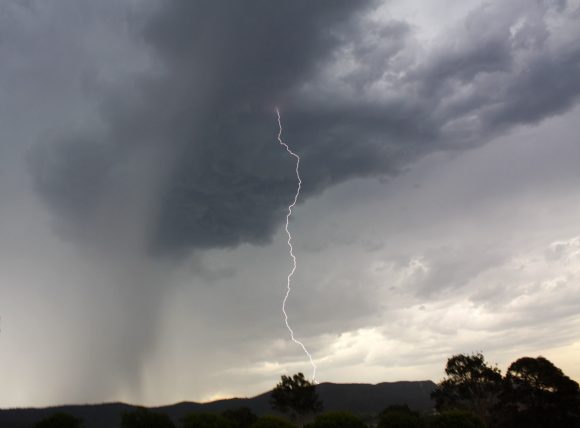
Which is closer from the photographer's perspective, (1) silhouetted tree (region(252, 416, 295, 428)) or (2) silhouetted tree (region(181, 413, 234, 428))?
(1) silhouetted tree (region(252, 416, 295, 428))

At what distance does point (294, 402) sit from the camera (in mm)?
108688

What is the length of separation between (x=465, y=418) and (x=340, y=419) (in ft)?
61.8

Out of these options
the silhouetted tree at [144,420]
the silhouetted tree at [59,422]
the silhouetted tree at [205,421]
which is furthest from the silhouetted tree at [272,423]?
the silhouetted tree at [59,422]

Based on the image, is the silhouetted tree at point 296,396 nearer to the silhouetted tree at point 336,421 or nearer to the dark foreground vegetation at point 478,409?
the dark foreground vegetation at point 478,409

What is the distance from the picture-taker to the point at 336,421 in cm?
7306

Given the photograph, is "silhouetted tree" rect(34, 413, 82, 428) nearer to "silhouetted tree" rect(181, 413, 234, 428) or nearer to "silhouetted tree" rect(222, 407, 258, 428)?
"silhouetted tree" rect(181, 413, 234, 428)

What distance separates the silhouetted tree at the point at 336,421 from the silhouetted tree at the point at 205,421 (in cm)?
1777

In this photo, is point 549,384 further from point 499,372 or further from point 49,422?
point 49,422

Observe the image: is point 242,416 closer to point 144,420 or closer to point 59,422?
point 144,420

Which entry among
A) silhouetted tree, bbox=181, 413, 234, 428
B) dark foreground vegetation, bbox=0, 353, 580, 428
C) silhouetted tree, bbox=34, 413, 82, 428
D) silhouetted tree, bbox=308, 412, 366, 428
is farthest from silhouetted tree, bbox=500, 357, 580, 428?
silhouetted tree, bbox=34, 413, 82, 428

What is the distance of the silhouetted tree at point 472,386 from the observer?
9381 cm

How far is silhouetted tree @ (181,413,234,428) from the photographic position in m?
83.1

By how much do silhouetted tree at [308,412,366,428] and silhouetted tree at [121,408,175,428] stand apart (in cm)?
3282

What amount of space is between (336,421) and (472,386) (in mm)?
37218
